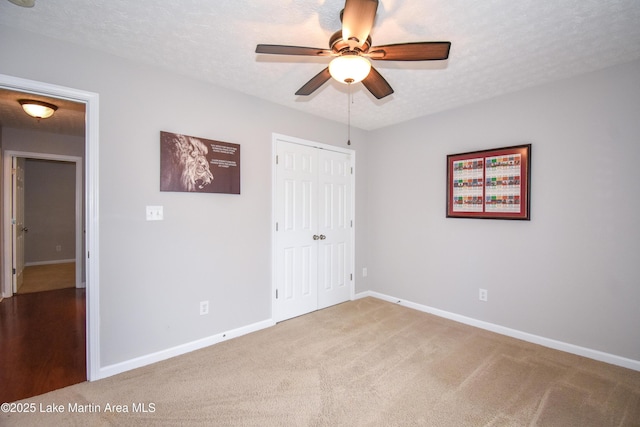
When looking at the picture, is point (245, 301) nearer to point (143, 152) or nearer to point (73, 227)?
point (143, 152)

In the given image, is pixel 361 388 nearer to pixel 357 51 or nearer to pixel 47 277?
pixel 357 51

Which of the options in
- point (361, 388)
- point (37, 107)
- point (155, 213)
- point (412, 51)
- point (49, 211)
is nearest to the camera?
point (412, 51)

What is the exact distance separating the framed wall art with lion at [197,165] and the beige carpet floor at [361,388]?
5.01ft

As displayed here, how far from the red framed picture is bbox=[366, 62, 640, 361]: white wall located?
8 cm

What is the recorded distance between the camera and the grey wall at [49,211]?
6.30 meters

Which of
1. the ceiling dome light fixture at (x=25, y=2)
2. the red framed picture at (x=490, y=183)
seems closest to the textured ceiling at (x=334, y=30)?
the ceiling dome light fixture at (x=25, y=2)

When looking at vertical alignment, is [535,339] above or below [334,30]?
below

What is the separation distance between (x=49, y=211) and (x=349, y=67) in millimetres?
7865

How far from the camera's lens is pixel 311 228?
3.70m

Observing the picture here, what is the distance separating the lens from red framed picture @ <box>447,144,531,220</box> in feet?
9.57

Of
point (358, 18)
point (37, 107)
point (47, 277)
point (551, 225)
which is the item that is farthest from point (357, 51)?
point (47, 277)

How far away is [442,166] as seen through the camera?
Answer: 3.56 metres

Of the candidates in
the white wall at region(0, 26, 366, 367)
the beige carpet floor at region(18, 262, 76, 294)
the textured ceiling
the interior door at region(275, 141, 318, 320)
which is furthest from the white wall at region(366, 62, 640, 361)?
the beige carpet floor at region(18, 262, 76, 294)

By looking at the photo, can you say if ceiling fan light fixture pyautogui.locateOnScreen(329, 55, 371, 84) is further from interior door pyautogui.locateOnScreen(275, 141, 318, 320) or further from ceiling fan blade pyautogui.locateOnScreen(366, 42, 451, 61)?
interior door pyautogui.locateOnScreen(275, 141, 318, 320)
